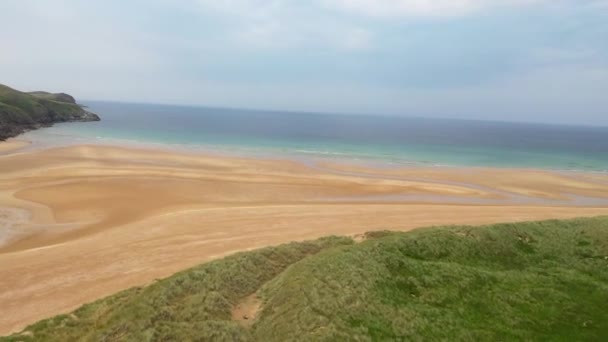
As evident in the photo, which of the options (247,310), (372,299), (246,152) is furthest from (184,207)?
(246,152)

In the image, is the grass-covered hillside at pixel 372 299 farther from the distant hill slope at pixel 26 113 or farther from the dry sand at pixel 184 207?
the distant hill slope at pixel 26 113

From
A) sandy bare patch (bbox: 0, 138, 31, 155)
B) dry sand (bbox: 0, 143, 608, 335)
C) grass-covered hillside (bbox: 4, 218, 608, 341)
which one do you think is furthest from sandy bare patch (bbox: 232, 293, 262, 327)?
sandy bare patch (bbox: 0, 138, 31, 155)

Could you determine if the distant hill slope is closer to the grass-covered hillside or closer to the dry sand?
the dry sand

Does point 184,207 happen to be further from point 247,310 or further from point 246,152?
point 246,152

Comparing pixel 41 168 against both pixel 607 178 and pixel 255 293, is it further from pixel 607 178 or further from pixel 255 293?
pixel 607 178

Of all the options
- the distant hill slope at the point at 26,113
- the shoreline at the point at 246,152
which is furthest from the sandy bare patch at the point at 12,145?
the distant hill slope at the point at 26,113

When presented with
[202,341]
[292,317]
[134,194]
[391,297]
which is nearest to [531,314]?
[391,297]
